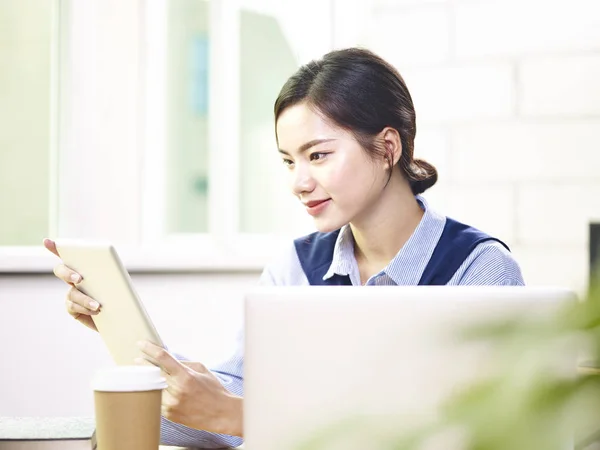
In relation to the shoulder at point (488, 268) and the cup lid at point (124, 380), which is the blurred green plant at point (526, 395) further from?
the shoulder at point (488, 268)

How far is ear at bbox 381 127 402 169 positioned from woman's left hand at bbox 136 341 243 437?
65 cm

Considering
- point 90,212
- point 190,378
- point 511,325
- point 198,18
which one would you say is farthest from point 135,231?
point 511,325

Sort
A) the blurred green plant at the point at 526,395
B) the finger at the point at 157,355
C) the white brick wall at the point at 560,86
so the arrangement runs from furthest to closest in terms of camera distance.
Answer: the white brick wall at the point at 560,86
the finger at the point at 157,355
the blurred green plant at the point at 526,395

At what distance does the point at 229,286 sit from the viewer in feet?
7.94

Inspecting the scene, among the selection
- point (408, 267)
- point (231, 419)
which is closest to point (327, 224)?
point (408, 267)

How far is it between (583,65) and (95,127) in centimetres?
133

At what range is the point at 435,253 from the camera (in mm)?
1546

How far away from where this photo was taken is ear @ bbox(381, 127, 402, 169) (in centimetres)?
161

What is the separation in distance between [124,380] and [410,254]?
2.79ft

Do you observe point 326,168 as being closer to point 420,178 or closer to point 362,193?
point 362,193

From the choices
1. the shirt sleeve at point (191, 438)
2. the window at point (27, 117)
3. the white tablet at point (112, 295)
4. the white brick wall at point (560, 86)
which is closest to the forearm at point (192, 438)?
the shirt sleeve at point (191, 438)

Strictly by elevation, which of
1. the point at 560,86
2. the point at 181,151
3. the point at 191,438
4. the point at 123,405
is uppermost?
the point at 560,86

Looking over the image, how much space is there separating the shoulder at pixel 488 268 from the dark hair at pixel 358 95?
26cm

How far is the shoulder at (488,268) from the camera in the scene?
4.84 feet
